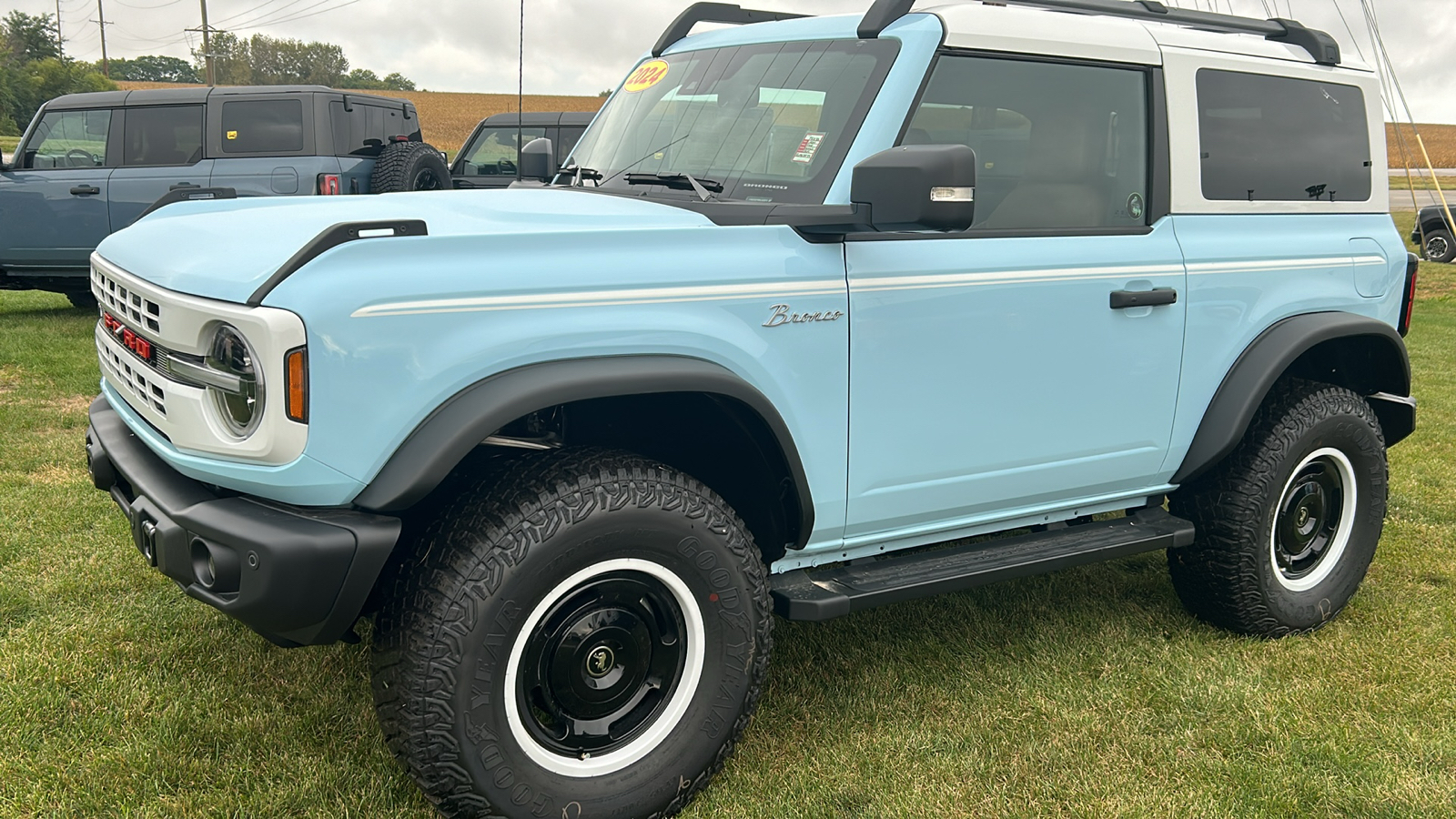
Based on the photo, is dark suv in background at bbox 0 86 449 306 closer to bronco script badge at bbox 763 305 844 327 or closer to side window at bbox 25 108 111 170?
side window at bbox 25 108 111 170

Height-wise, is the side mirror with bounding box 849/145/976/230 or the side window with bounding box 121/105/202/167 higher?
the side mirror with bounding box 849/145/976/230

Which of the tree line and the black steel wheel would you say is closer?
the black steel wheel

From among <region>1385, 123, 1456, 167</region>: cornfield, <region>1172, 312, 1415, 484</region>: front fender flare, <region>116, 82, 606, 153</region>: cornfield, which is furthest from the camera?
<region>1385, 123, 1456, 167</region>: cornfield

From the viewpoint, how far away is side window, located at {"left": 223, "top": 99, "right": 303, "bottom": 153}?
10648 millimetres

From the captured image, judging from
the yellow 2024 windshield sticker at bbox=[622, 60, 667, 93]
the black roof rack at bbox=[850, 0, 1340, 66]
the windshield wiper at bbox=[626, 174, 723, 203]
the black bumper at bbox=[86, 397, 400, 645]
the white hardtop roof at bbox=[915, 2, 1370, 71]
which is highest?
the black roof rack at bbox=[850, 0, 1340, 66]

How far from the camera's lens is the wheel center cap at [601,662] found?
9.20 feet

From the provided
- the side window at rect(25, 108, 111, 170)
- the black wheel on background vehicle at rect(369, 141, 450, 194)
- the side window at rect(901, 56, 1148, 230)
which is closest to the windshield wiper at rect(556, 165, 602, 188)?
the side window at rect(901, 56, 1148, 230)

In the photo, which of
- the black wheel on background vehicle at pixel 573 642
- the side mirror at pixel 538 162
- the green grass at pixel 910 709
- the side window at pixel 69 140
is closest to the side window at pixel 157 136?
the side window at pixel 69 140

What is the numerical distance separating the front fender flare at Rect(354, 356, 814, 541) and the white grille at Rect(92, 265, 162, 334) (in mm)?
754

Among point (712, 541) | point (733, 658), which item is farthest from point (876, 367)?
point (733, 658)

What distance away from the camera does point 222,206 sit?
11.0 ft

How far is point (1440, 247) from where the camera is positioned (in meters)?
18.8

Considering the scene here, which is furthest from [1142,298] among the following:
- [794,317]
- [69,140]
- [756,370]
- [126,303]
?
[69,140]

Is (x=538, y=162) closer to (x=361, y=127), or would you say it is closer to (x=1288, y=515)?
(x=1288, y=515)
